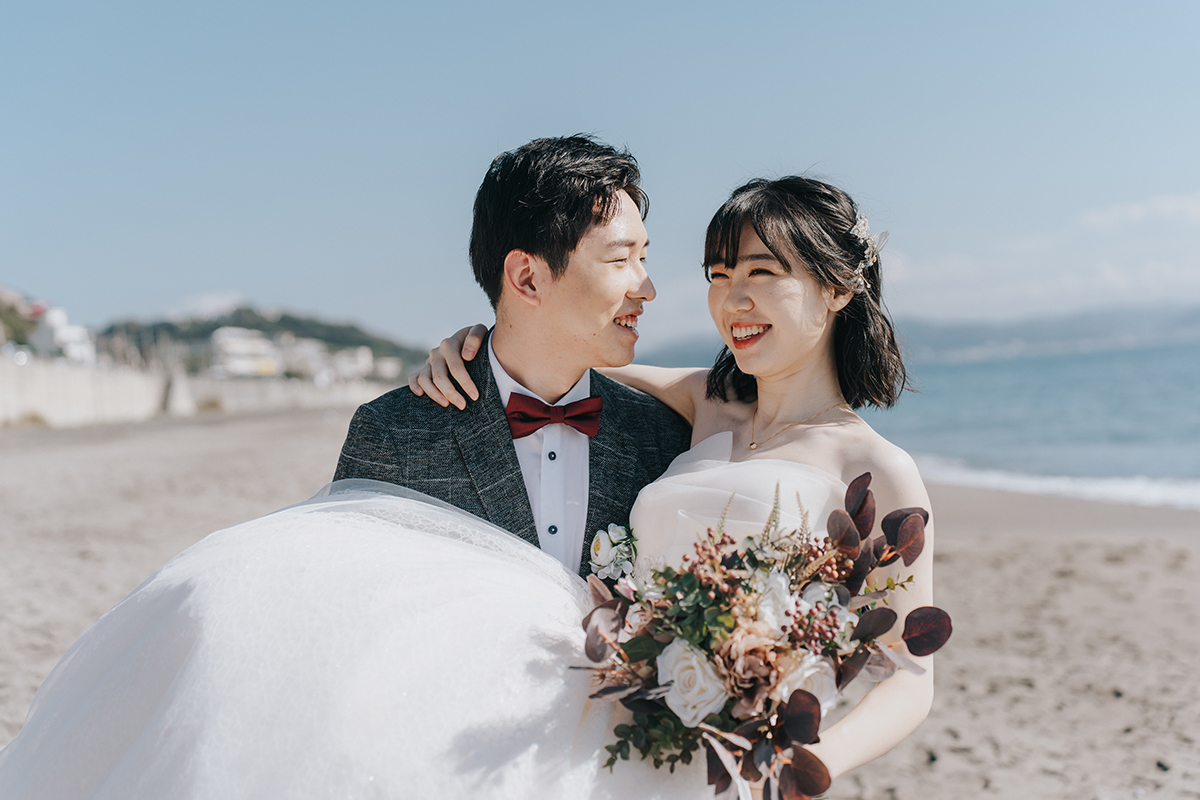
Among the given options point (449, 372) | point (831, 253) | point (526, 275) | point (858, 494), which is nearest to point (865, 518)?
point (858, 494)

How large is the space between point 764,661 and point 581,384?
65.3 inches

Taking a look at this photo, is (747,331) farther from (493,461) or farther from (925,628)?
(925,628)

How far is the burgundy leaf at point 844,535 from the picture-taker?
191 cm

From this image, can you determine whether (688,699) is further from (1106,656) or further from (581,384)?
(1106,656)

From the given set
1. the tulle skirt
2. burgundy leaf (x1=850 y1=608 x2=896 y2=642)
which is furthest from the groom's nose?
burgundy leaf (x1=850 y1=608 x2=896 y2=642)

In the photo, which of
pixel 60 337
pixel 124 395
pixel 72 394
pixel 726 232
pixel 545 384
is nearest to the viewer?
pixel 726 232

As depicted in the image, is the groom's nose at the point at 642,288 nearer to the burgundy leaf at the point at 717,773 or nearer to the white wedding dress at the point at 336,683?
the white wedding dress at the point at 336,683

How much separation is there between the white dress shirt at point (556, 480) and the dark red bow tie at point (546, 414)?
0.14 ft

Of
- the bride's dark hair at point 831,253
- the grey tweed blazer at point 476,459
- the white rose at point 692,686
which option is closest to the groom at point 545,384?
the grey tweed blazer at point 476,459

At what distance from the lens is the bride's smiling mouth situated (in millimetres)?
2729

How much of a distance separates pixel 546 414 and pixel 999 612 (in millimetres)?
6825

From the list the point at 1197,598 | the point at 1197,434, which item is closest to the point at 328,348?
the point at 1197,434

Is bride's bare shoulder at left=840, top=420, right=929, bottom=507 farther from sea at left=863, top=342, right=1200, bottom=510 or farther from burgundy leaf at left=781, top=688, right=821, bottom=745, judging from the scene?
burgundy leaf at left=781, top=688, right=821, bottom=745

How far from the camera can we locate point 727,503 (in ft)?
7.64
